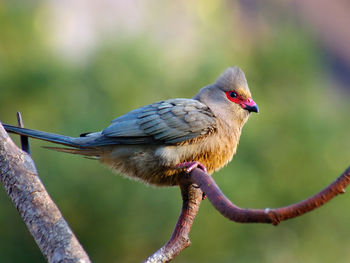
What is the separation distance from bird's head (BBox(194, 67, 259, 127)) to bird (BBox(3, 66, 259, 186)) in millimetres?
86

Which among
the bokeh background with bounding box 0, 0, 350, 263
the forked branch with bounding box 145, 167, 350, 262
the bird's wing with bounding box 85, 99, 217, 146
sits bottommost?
the bokeh background with bounding box 0, 0, 350, 263

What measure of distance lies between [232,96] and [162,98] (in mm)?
2935

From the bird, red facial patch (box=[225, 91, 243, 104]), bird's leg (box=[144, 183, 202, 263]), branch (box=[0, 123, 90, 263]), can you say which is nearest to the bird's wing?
the bird

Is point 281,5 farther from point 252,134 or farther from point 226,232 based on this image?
point 226,232

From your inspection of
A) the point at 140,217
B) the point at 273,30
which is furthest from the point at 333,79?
the point at 140,217

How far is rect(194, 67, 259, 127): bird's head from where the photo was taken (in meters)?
3.17

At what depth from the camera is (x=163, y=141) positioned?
2.86 metres

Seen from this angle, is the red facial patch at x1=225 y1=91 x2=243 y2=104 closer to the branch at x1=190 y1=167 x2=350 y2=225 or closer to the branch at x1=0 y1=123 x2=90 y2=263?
the branch at x1=0 y1=123 x2=90 y2=263

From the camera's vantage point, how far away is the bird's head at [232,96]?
3.17m

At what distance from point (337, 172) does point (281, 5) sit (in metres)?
4.02

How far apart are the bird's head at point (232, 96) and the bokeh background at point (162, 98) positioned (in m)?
2.20

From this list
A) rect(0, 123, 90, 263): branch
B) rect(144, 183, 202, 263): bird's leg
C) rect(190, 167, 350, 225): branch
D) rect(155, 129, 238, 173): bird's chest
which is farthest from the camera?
rect(155, 129, 238, 173): bird's chest

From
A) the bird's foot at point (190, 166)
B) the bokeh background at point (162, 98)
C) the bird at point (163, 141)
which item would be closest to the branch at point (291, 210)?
the bird's foot at point (190, 166)

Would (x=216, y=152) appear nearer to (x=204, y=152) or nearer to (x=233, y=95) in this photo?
(x=204, y=152)
